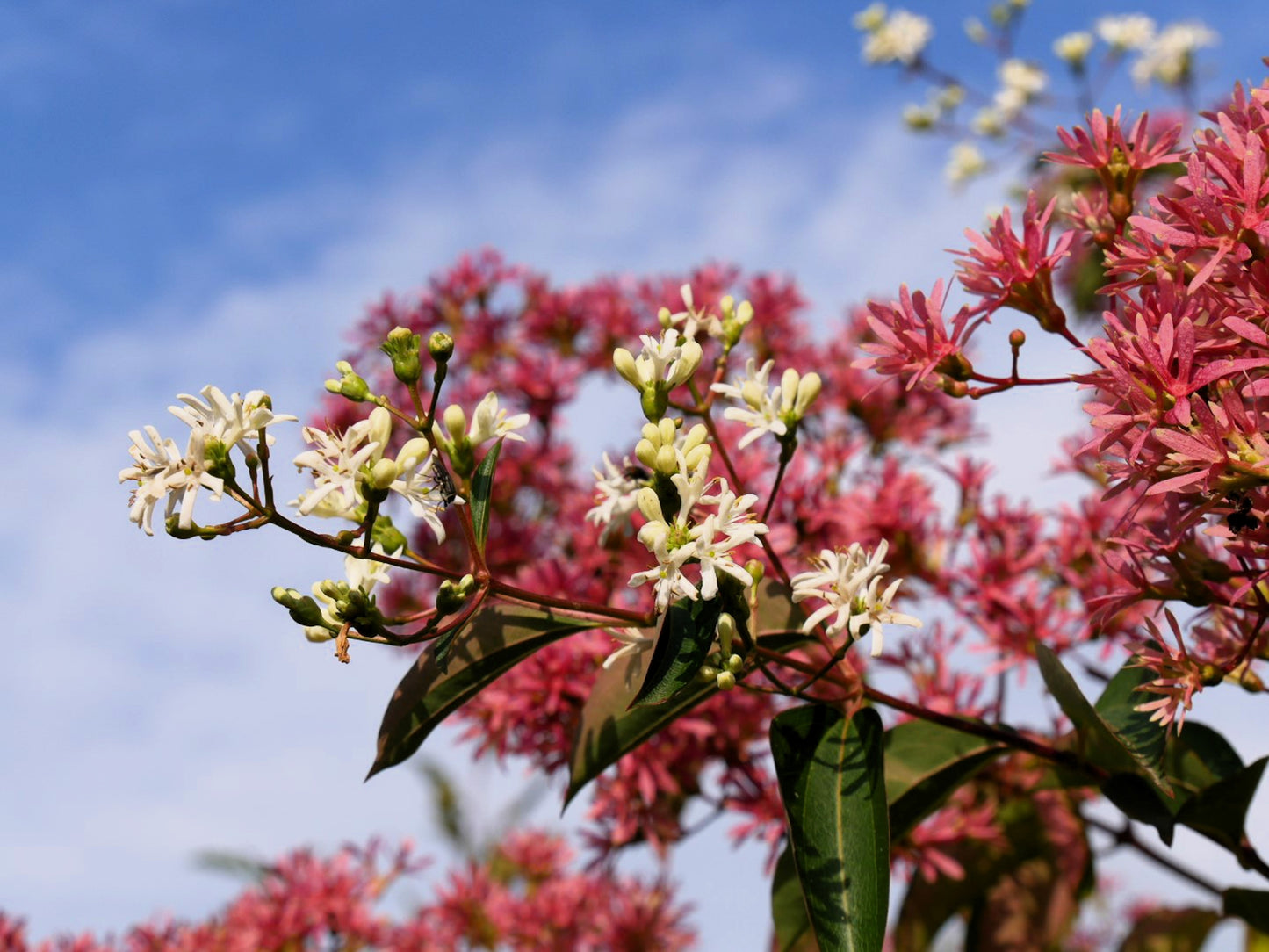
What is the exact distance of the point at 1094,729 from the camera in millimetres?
1271

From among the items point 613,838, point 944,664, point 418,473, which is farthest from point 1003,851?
point 418,473

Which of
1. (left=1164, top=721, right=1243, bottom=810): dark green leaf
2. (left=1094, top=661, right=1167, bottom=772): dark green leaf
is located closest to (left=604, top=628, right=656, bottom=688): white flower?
(left=1094, top=661, right=1167, bottom=772): dark green leaf

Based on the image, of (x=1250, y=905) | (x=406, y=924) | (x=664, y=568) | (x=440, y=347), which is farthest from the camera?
(x=406, y=924)

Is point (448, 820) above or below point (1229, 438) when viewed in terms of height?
above

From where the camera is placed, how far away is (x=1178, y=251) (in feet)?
3.59

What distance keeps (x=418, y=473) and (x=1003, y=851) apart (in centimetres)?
163

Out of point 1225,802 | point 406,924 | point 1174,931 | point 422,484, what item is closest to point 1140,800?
point 1225,802

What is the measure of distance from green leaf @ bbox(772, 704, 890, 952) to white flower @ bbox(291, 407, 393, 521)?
52 cm

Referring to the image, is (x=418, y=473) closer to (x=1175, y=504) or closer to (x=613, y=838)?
(x=1175, y=504)

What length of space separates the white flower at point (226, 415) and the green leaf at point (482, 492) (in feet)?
0.75

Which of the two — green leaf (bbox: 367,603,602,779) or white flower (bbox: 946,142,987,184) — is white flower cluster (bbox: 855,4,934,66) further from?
green leaf (bbox: 367,603,602,779)

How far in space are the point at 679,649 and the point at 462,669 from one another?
0.88 feet

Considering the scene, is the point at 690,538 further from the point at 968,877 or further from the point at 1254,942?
the point at 1254,942

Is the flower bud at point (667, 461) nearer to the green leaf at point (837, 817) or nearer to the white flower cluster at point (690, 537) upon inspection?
the white flower cluster at point (690, 537)
